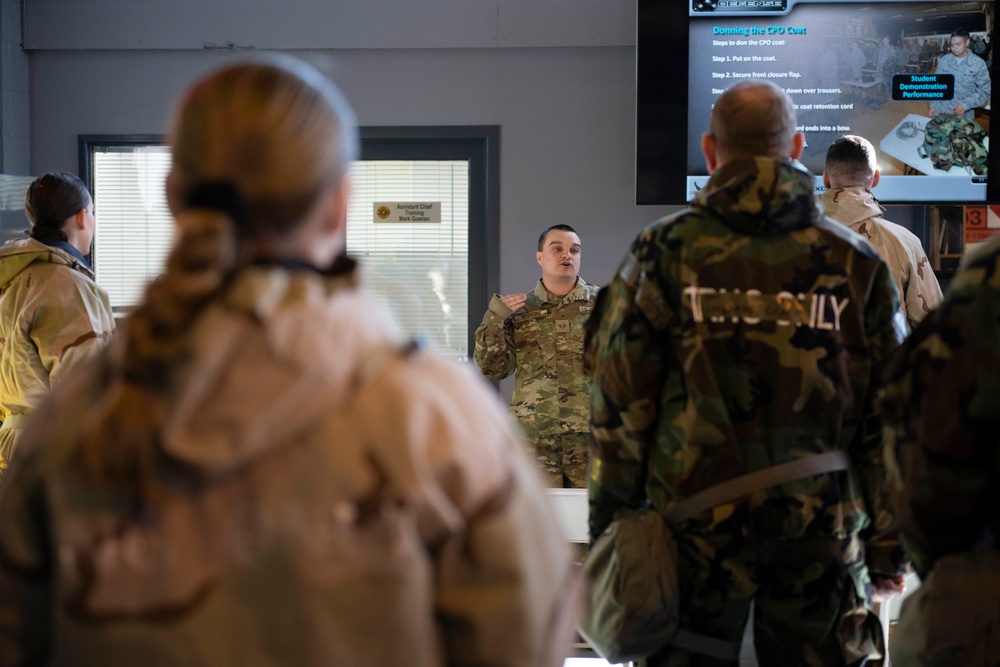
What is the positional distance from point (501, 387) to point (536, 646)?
4.76 m

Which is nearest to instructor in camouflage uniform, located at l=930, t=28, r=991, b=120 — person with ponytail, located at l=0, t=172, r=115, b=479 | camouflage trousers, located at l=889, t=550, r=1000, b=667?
person with ponytail, located at l=0, t=172, r=115, b=479

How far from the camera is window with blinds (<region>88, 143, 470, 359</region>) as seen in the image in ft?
19.0

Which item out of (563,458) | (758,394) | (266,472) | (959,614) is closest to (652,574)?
(758,394)

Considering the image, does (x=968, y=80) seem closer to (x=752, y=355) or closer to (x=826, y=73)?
(x=826, y=73)

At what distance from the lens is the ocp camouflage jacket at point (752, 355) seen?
77.4 inches

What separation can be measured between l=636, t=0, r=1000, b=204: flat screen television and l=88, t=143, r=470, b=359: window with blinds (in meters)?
1.29

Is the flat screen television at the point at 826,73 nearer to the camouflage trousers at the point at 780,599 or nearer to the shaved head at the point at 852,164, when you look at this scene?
the shaved head at the point at 852,164

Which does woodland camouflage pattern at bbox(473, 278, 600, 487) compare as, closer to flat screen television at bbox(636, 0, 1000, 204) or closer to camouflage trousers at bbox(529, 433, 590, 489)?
camouflage trousers at bbox(529, 433, 590, 489)

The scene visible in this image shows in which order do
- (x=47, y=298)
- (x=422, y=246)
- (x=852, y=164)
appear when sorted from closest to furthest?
(x=47, y=298)
(x=852, y=164)
(x=422, y=246)

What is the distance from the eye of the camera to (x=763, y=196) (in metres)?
1.99

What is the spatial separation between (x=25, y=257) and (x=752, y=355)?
7.81ft

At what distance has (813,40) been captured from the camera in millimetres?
4922

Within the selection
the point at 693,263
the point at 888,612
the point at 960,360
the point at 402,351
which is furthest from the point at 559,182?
the point at 402,351

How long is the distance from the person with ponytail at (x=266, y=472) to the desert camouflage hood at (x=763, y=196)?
1191 millimetres
